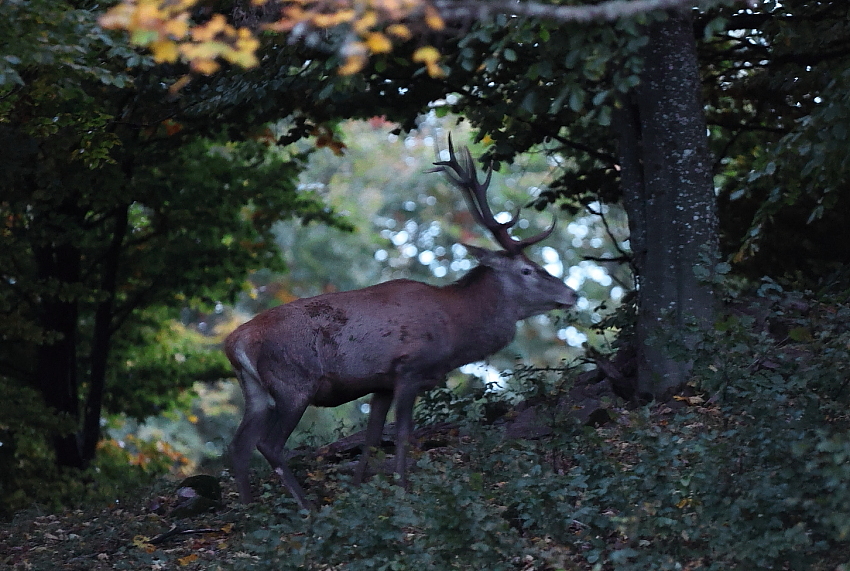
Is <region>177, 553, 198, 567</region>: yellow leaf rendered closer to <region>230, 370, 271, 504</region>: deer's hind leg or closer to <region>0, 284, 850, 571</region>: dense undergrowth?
<region>0, 284, 850, 571</region>: dense undergrowth

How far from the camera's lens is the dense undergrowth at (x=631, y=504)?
5203 mm

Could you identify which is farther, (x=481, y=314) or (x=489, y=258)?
(x=489, y=258)

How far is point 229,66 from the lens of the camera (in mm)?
10523

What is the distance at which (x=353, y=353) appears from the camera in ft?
28.9

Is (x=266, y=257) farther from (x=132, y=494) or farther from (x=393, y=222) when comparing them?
(x=393, y=222)

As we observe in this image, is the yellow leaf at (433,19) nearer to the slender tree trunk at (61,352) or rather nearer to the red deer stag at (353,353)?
the red deer stag at (353,353)

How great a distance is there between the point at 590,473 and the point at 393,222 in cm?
2540

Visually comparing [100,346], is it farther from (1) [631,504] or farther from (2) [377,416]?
(1) [631,504]

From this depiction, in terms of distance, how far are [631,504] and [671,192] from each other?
13.4 feet

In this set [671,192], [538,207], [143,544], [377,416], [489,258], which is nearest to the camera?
[143,544]

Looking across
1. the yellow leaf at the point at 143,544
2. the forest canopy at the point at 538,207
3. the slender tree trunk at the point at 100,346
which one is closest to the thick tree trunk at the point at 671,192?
the forest canopy at the point at 538,207

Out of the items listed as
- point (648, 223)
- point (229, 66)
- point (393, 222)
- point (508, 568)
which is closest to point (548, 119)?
point (648, 223)

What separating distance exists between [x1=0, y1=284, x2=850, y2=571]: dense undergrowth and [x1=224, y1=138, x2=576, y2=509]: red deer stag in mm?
1108

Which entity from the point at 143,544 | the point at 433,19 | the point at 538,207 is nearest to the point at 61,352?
the point at 538,207
